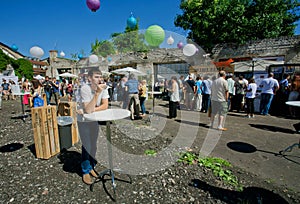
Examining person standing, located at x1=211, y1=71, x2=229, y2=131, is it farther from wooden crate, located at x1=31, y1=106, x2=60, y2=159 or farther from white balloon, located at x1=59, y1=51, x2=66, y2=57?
white balloon, located at x1=59, y1=51, x2=66, y2=57

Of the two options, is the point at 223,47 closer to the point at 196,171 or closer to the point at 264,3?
the point at 264,3

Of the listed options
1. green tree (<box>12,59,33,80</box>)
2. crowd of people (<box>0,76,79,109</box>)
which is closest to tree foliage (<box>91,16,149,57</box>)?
green tree (<box>12,59,33,80</box>)

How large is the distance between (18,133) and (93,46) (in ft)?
147

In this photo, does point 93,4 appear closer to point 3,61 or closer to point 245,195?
point 245,195

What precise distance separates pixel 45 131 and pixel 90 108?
159 cm

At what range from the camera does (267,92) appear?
671 centimetres

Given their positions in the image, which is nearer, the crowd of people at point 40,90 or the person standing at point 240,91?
the crowd of people at point 40,90

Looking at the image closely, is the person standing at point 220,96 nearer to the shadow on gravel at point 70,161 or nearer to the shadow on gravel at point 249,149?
the shadow on gravel at point 249,149

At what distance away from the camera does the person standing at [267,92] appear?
21.4 feet

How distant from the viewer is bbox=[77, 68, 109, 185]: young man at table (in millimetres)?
2104

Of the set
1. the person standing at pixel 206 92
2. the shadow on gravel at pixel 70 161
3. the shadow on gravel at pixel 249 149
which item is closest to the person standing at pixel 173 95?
the person standing at pixel 206 92

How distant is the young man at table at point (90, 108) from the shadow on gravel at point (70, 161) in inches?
16.5

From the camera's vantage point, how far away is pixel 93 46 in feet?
146

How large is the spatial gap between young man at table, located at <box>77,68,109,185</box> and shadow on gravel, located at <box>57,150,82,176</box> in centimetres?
42
